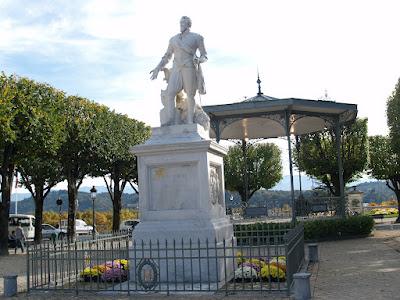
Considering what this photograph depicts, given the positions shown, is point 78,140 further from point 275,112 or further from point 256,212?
point 275,112

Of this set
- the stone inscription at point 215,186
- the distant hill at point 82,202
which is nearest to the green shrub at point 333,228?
the stone inscription at point 215,186

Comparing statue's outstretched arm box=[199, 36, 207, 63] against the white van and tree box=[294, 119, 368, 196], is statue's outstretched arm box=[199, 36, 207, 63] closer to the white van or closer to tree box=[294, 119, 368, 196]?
tree box=[294, 119, 368, 196]

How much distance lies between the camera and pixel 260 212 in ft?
78.5

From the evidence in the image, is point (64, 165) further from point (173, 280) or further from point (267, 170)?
point (267, 170)

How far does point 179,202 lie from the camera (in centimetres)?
1087

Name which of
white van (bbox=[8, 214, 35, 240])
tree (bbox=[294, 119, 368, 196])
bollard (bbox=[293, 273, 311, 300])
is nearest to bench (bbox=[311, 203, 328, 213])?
tree (bbox=[294, 119, 368, 196])

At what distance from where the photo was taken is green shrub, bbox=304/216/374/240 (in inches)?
856

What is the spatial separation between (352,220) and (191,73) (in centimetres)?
1377

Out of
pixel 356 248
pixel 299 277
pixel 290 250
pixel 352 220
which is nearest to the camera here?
pixel 299 277

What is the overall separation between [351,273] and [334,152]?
74.2ft

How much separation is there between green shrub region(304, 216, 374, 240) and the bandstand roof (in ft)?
14.4

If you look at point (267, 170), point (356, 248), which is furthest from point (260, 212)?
point (267, 170)

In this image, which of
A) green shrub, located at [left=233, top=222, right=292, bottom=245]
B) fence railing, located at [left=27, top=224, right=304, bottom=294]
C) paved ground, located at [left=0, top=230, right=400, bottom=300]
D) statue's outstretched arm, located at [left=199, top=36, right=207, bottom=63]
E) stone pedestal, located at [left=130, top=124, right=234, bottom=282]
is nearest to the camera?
paved ground, located at [left=0, top=230, right=400, bottom=300]

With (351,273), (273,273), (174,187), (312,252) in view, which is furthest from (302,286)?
(312,252)
